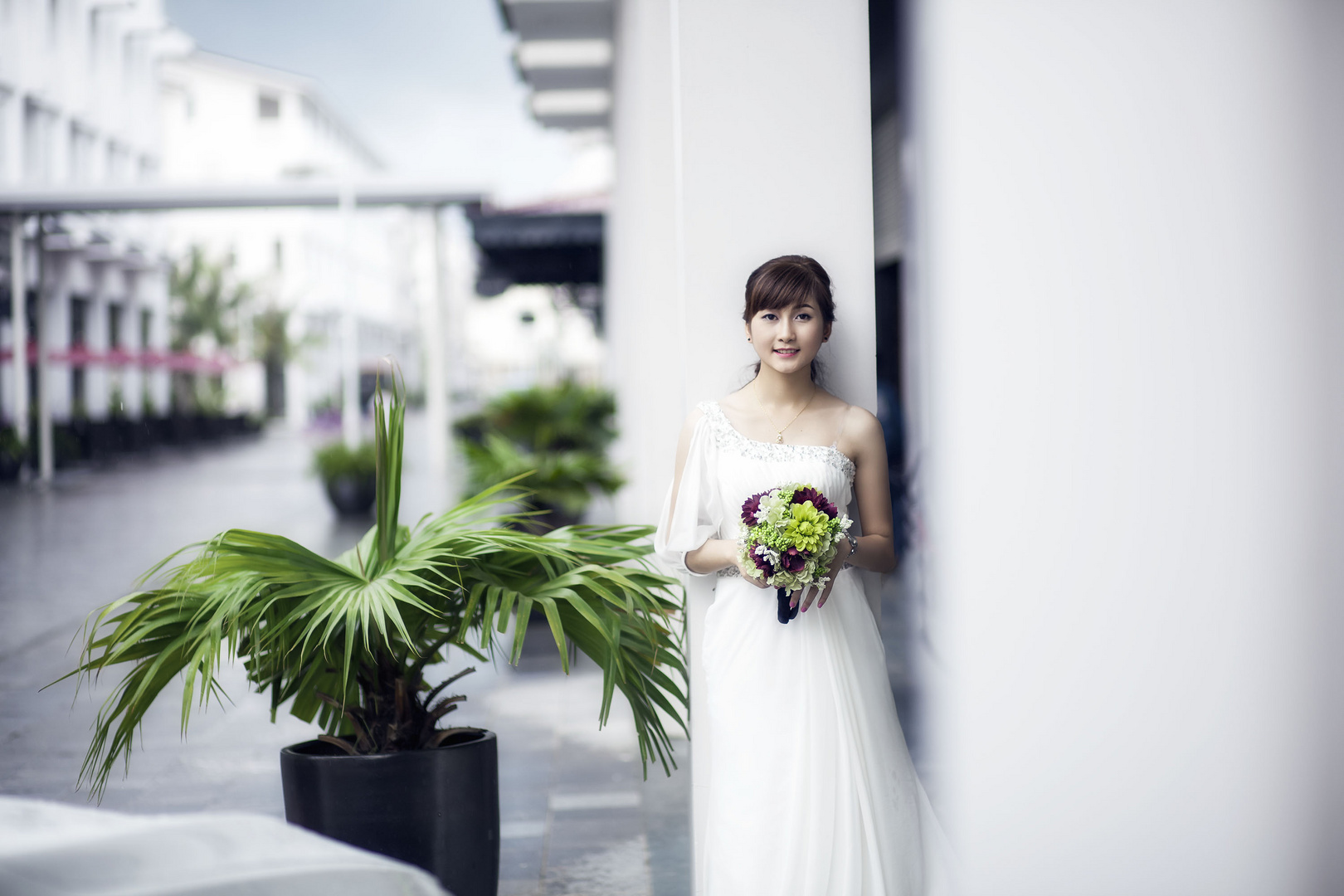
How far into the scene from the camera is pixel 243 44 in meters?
13.9

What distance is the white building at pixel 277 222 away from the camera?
35.0 m

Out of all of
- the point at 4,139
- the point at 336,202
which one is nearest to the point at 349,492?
the point at 336,202

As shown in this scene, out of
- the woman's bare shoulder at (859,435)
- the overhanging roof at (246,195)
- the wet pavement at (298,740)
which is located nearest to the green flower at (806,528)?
the woman's bare shoulder at (859,435)

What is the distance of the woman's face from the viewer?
251 cm

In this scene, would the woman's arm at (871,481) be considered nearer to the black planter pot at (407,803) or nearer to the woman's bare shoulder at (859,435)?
the woman's bare shoulder at (859,435)

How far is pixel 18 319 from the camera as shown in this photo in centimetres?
1714

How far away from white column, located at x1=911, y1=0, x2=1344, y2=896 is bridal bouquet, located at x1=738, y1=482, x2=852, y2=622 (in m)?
0.30

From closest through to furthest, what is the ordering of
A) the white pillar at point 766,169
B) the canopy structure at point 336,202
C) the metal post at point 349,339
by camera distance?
1. the white pillar at point 766,169
2. the metal post at point 349,339
3. the canopy structure at point 336,202

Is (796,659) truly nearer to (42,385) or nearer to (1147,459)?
(1147,459)

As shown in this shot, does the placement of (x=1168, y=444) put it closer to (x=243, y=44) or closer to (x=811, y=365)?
(x=811, y=365)

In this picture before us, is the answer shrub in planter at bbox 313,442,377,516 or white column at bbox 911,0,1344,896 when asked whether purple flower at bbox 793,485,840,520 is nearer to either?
white column at bbox 911,0,1344,896

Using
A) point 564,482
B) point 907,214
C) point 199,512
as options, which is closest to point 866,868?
point 564,482

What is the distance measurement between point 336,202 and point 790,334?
1315 centimetres

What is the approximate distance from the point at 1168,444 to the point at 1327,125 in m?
0.70
